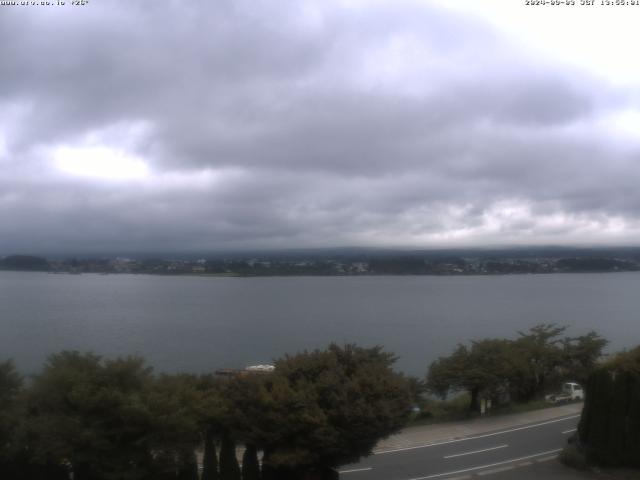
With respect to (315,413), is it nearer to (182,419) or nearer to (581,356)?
(182,419)

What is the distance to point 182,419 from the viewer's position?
1371 cm

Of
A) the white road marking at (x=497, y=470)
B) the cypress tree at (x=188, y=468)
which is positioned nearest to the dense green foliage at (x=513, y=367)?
the white road marking at (x=497, y=470)

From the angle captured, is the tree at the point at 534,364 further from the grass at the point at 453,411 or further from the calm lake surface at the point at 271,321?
the calm lake surface at the point at 271,321

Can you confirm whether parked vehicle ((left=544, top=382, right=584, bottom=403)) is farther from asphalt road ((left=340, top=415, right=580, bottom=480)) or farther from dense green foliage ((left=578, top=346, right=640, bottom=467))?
dense green foliage ((left=578, top=346, right=640, bottom=467))

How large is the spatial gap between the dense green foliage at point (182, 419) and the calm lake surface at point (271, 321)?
30717mm

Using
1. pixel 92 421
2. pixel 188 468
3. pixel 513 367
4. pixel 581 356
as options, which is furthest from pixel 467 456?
pixel 581 356

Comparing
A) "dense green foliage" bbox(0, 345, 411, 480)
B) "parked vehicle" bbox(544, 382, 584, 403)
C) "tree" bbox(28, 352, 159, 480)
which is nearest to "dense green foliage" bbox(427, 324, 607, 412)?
"parked vehicle" bbox(544, 382, 584, 403)

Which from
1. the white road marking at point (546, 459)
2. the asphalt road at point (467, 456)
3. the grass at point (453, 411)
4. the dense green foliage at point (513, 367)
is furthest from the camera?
the dense green foliage at point (513, 367)

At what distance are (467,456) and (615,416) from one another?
15.0 ft

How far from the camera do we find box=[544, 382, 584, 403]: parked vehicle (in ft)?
97.5

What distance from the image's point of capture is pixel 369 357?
17188mm

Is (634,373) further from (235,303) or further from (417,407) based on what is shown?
(235,303)

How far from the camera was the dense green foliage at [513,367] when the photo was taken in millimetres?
28312

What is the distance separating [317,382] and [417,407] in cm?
1519
